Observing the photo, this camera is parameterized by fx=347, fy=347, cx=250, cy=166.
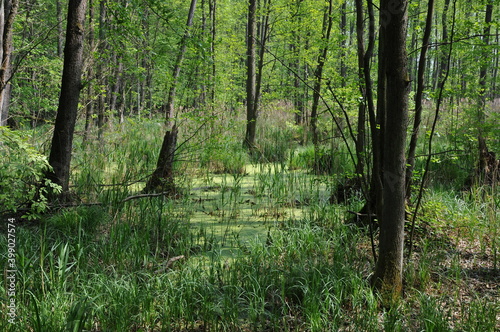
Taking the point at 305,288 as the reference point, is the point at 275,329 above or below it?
below

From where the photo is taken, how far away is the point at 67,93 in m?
4.05

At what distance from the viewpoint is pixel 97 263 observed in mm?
2898

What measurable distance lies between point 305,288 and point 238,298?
48 cm

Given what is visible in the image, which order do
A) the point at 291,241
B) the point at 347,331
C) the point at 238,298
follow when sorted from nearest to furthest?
the point at 347,331 → the point at 238,298 → the point at 291,241

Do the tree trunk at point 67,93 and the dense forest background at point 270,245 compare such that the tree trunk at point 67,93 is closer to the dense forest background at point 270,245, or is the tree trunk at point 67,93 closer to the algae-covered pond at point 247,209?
the dense forest background at point 270,245

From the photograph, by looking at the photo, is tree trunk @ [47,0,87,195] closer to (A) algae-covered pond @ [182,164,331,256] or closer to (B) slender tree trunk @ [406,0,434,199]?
(A) algae-covered pond @ [182,164,331,256]

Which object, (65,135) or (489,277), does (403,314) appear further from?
(65,135)

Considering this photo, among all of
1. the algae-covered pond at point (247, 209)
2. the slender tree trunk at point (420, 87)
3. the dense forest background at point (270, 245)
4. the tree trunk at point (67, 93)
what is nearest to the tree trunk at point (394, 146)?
the dense forest background at point (270, 245)

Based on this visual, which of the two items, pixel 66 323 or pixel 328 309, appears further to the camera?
pixel 328 309

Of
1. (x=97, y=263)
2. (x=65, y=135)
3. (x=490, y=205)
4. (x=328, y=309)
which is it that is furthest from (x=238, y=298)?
(x=490, y=205)

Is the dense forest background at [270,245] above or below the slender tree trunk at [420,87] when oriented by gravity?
below

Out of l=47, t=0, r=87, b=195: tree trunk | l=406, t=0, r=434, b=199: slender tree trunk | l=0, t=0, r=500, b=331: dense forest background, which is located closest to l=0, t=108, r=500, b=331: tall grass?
l=0, t=0, r=500, b=331: dense forest background

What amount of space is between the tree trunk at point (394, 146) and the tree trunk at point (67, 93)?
341 cm

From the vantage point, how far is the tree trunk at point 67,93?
158 inches
